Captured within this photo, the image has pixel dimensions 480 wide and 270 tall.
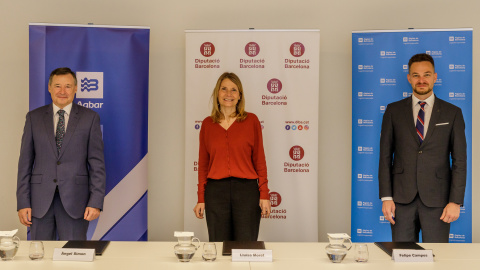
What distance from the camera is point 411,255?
2361 mm

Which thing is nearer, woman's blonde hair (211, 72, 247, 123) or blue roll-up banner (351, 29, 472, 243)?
woman's blonde hair (211, 72, 247, 123)

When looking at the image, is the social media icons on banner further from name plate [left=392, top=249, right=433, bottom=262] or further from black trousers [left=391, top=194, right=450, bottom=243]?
name plate [left=392, top=249, right=433, bottom=262]

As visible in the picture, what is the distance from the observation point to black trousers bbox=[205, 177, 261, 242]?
12.6 feet

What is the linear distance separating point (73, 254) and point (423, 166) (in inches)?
99.1

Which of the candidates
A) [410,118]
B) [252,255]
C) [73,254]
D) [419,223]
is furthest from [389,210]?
[73,254]

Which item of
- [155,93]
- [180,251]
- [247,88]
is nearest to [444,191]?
[247,88]

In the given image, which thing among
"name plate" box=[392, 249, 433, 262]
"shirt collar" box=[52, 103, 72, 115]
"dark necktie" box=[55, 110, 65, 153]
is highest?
"shirt collar" box=[52, 103, 72, 115]

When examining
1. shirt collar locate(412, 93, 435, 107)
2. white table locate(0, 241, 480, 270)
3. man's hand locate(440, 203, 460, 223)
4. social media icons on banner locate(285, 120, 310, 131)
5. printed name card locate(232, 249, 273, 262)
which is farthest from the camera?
social media icons on banner locate(285, 120, 310, 131)

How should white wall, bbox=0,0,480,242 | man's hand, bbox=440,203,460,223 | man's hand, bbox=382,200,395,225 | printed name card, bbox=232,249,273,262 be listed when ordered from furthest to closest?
white wall, bbox=0,0,480,242, man's hand, bbox=382,200,395,225, man's hand, bbox=440,203,460,223, printed name card, bbox=232,249,273,262

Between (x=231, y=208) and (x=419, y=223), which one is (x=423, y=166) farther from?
(x=231, y=208)

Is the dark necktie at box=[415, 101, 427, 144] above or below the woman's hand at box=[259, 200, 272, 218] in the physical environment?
above

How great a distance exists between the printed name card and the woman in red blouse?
1.46m

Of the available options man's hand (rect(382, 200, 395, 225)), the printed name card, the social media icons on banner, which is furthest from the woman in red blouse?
the printed name card

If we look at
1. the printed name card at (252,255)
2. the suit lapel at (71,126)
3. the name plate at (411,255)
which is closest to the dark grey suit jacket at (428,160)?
the name plate at (411,255)
